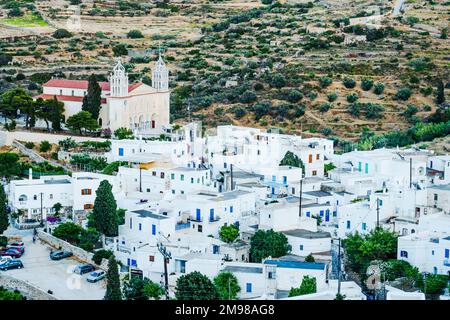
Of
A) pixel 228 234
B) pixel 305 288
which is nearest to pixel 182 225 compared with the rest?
pixel 228 234

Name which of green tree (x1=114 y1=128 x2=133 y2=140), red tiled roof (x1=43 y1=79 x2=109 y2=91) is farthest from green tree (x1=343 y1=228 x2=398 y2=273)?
red tiled roof (x1=43 y1=79 x2=109 y2=91)

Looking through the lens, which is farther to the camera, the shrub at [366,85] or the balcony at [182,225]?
the shrub at [366,85]

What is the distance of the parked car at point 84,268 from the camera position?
1734cm

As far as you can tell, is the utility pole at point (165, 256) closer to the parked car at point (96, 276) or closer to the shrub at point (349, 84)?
the parked car at point (96, 276)

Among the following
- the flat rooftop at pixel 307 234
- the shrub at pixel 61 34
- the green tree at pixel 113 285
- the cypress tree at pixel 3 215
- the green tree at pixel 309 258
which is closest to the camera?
the green tree at pixel 113 285

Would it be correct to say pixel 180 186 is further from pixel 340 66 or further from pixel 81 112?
pixel 340 66

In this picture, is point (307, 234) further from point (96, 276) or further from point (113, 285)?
point (113, 285)

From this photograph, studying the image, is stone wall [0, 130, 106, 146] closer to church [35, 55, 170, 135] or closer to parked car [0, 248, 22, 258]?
church [35, 55, 170, 135]

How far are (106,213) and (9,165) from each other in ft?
19.1

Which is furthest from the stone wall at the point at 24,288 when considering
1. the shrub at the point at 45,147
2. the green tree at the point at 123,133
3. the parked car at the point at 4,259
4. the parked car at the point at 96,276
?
the green tree at the point at 123,133

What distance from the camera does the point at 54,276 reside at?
17188mm

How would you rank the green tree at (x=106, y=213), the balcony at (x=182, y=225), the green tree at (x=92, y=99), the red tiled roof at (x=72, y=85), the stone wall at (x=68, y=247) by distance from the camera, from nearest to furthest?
1. the stone wall at (x=68, y=247)
2. the balcony at (x=182, y=225)
3. the green tree at (x=106, y=213)
4. the green tree at (x=92, y=99)
5. the red tiled roof at (x=72, y=85)

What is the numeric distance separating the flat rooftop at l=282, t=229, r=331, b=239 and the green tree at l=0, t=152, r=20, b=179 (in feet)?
26.9

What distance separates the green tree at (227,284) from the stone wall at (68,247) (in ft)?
9.96
